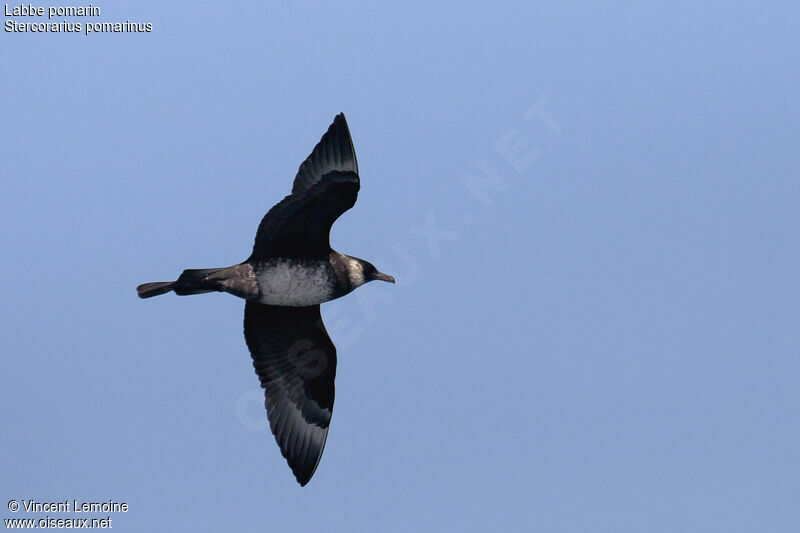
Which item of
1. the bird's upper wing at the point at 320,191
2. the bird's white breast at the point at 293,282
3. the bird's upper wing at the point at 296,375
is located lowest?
the bird's upper wing at the point at 296,375

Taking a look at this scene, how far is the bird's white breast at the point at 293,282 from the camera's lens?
8141 mm

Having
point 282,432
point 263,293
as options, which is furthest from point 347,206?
point 282,432

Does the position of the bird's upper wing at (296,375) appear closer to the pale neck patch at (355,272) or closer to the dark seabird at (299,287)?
the dark seabird at (299,287)

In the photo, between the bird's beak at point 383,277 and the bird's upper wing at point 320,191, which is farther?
the bird's beak at point 383,277

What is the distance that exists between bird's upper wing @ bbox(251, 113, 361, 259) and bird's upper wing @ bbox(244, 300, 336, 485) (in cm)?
99

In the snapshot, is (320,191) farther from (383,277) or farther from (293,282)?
(383,277)

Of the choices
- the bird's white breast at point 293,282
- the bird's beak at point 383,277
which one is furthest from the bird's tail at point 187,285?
the bird's beak at point 383,277

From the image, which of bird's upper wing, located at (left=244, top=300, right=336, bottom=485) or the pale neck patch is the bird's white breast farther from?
bird's upper wing, located at (left=244, top=300, right=336, bottom=485)

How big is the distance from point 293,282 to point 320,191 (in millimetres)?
806

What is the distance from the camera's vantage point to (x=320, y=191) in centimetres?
785

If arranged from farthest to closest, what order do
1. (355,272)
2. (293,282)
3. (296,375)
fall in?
(296,375), (355,272), (293,282)

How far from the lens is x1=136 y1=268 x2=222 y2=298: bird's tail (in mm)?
7906

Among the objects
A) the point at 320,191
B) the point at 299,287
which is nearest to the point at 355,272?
the point at 299,287

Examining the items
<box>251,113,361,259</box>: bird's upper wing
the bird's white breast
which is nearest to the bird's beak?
the bird's white breast
